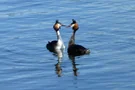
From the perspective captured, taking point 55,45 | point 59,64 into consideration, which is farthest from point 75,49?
point 59,64

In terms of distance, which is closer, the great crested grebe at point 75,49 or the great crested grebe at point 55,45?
the great crested grebe at point 75,49

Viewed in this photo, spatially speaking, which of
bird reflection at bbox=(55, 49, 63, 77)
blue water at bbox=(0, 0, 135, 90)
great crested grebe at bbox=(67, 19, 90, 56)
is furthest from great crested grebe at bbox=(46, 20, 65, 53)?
great crested grebe at bbox=(67, 19, 90, 56)

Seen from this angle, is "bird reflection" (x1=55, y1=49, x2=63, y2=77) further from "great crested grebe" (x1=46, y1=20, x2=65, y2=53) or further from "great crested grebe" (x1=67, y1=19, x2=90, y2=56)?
"great crested grebe" (x1=67, y1=19, x2=90, y2=56)

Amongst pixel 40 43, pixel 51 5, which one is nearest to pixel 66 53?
pixel 40 43

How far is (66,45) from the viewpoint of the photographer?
33.2 m

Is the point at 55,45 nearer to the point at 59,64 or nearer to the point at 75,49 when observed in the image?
the point at 75,49

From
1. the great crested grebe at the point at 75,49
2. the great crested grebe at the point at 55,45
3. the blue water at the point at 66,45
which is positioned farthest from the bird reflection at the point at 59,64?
the great crested grebe at the point at 75,49

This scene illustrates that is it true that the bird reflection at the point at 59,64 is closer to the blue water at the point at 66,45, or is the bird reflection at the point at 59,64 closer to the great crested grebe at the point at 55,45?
the blue water at the point at 66,45

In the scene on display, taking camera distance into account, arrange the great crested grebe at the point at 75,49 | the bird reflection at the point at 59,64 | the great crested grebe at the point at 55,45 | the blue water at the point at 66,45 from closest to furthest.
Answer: the blue water at the point at 66,45 < the bird reflection at the point at 59,64 < the great crested grebe at the point at 75,49 < the great crested grebe at the point at 55,45

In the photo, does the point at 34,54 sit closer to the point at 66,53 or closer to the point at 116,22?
the point at 66,53

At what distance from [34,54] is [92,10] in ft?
31.4

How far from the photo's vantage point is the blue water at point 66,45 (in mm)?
25948

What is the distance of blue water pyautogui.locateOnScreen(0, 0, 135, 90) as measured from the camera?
2595 centimetres

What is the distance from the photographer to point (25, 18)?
3844 cm
